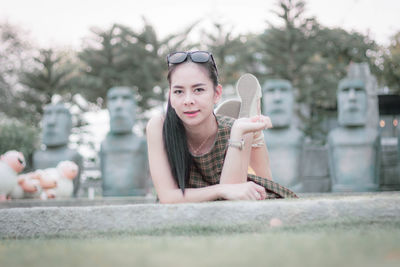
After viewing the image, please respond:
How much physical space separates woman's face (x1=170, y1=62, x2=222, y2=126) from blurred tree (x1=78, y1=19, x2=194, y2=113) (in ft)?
38.7

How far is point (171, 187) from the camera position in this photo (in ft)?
8.34

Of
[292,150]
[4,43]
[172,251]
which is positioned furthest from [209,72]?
[4,43]

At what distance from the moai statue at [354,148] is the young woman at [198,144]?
4.44 metres

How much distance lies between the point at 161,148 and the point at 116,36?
12835 millimetres

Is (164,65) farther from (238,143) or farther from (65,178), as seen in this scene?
(238,143)

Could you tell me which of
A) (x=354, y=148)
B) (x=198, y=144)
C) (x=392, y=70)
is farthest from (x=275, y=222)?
(x=392, y=70)

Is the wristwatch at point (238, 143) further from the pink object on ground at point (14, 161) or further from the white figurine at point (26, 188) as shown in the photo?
the white figurine at point (26, 188)

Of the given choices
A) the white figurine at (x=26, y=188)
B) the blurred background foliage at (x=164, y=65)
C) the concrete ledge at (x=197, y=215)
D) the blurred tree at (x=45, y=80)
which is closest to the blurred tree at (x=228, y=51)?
the blurred background foliage at (x=164, y=65)

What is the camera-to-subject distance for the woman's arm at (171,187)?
2348 millimetres

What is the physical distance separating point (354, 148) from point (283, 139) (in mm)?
1108

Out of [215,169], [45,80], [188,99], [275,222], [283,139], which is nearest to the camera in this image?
[275,222]

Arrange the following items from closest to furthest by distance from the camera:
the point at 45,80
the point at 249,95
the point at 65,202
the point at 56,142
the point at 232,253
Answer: the point at 232,253, the point at 249,95, the point at 65,202, the point at 56,142, the point at 45,80

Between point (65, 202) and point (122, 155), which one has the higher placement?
point (122, 155)

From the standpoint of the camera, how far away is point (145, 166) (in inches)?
287
